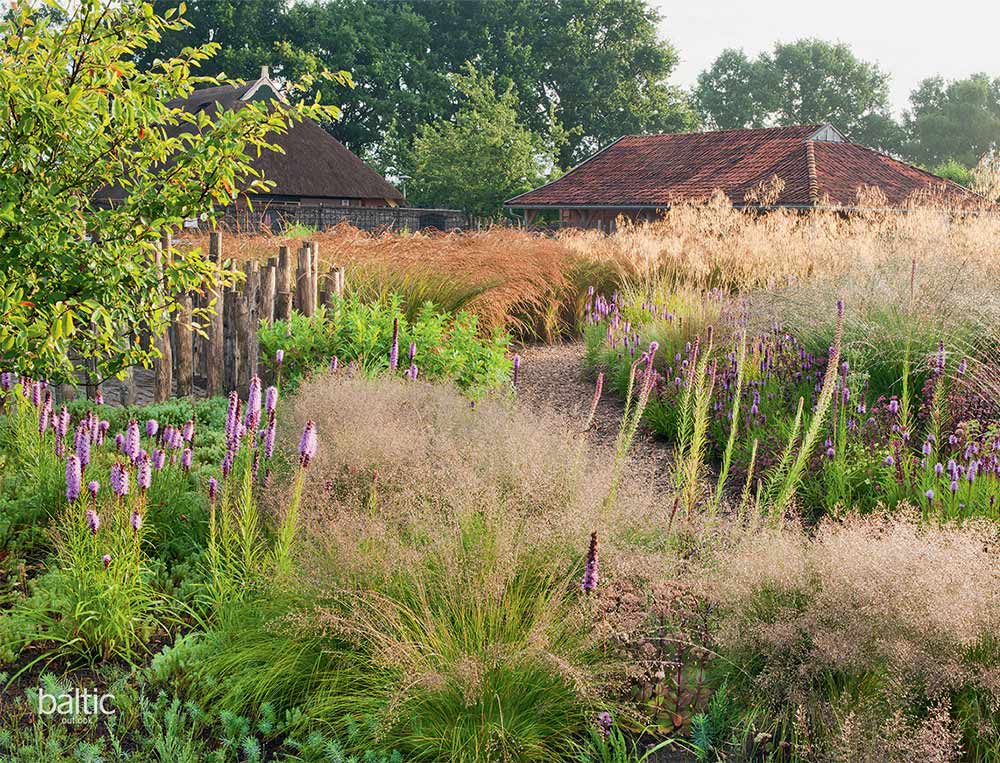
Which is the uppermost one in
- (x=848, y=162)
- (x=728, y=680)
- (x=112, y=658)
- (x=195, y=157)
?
(x=848, y=162)

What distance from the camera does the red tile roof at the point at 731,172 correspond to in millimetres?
25641

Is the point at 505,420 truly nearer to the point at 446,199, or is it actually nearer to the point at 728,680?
the point at 728,680

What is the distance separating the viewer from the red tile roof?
25.6 m

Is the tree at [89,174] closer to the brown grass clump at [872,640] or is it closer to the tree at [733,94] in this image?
the brown grass clump at [872,640]

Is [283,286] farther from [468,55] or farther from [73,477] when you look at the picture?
[468,55]

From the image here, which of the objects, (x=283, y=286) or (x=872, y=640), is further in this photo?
(x=283, y=286)

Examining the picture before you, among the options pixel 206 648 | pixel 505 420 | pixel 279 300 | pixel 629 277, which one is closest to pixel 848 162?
pixel 629 277

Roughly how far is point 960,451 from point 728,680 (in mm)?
2903

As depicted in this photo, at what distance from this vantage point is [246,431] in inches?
158

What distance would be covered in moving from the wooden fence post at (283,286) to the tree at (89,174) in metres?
2.36

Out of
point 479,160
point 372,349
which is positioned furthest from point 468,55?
point 372,349

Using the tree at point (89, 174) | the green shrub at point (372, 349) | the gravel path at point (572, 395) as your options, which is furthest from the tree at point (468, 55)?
the tree at point (89, 174)

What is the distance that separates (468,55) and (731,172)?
20501 mm

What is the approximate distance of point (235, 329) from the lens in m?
7.20
